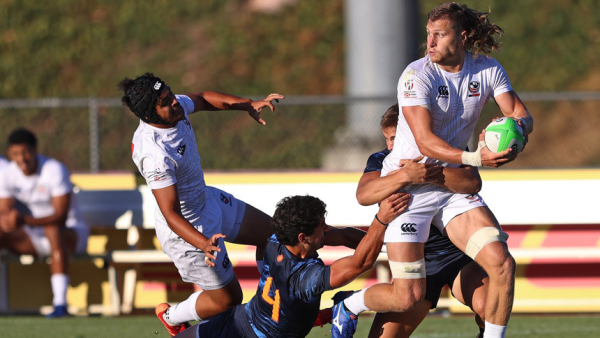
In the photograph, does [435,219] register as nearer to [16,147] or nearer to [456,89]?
[456,89]

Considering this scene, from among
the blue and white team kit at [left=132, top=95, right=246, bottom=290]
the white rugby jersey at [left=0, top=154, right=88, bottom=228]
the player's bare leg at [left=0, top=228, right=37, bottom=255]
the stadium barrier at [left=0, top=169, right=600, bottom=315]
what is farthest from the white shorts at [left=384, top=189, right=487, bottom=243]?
the player's bare leg at [left=0, top=228, right=37, bottom=255]

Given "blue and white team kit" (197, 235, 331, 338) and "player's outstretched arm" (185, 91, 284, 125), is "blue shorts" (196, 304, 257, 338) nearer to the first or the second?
"blue and white team kit" (197, 235, 331, 338)

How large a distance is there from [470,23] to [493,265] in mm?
1357

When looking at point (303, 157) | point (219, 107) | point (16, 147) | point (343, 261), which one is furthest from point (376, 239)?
point (303, 157)

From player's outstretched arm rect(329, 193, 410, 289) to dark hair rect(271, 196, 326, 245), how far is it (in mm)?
Answer: 251

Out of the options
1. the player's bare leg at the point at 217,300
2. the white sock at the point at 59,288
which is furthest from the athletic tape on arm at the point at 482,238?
the white sock at the point at 59,288

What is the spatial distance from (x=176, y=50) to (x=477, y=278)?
14783 mm

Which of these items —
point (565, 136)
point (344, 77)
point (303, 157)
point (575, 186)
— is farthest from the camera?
point (344, 77)

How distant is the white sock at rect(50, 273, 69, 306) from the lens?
8.12 meters

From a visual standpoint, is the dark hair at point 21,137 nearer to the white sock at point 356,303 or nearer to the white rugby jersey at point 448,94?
the white sock at point 356,303

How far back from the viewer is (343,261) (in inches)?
177

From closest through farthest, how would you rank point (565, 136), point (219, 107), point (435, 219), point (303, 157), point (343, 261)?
point (343, 261), point (435, 219), point (219, 107), point (303, 157), point (565, 136)

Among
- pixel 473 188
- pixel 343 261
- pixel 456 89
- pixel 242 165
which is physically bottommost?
pixel 242 165

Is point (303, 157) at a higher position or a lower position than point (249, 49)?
lower
